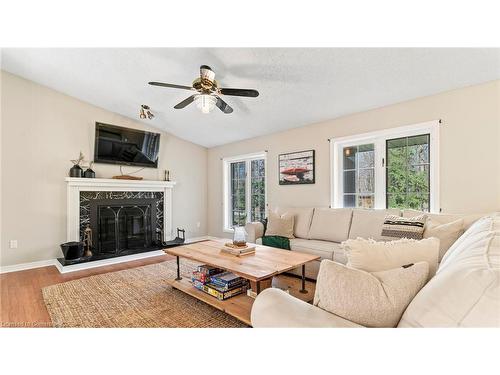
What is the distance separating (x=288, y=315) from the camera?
0.99 meters

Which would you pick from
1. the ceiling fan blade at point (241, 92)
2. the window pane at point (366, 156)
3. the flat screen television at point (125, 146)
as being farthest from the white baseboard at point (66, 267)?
the window pane at point (366, 156)

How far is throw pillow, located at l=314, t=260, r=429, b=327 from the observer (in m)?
0.90

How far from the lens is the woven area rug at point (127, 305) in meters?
2.04

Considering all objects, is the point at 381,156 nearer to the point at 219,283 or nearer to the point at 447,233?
the point at 447,233

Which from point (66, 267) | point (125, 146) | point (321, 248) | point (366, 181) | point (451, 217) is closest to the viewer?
point (451, 217)

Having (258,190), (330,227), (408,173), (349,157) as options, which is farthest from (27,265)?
(408,173)

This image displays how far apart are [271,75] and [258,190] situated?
8.60ft

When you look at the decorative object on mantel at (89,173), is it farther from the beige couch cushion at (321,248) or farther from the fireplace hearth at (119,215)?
the beige couch cushion at (321,248)
